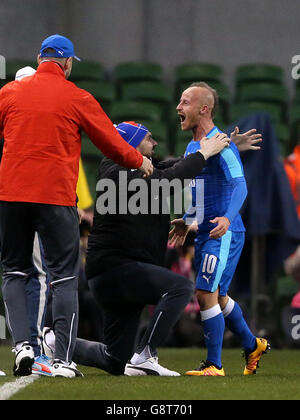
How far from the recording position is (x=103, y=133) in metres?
4.82

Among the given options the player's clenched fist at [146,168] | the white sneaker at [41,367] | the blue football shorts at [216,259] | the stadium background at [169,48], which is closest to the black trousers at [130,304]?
the blue football shorts at [216,259]

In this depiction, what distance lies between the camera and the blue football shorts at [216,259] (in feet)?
17.8

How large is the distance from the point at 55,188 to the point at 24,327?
710 mm

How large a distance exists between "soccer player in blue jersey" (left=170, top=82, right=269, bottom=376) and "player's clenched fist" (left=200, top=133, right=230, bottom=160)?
0.07 meters

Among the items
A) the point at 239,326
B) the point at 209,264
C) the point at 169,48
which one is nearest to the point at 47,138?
the point at 209,264

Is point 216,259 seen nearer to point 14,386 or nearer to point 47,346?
point 47,346

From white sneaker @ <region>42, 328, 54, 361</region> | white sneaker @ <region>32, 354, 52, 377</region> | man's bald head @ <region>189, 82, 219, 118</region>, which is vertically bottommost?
white sneaker @ <region>32, 354, 52, 377</region>

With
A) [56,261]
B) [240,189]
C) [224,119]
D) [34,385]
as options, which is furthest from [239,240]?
[224,119]

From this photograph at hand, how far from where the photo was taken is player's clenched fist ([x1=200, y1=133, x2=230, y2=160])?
5.32 m

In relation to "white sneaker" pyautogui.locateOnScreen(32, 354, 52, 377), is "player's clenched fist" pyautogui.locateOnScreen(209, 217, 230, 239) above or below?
above

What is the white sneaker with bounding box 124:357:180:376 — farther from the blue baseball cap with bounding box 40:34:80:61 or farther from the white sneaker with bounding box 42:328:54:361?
the blue baseball cap with bounding box 40:34:80:61

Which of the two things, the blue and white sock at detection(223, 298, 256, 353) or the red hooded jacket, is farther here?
the blue and white sock at detection(223, 298, 256, 353)

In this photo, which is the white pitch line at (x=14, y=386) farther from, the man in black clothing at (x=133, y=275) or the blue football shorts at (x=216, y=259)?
the blue football shorts at (x=216, y=259)

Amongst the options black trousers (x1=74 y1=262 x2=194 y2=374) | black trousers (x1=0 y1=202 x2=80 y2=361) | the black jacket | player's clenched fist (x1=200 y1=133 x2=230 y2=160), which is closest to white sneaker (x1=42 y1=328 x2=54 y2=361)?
black trousers (x1=74 y1=262 x2=194 y2=374)
